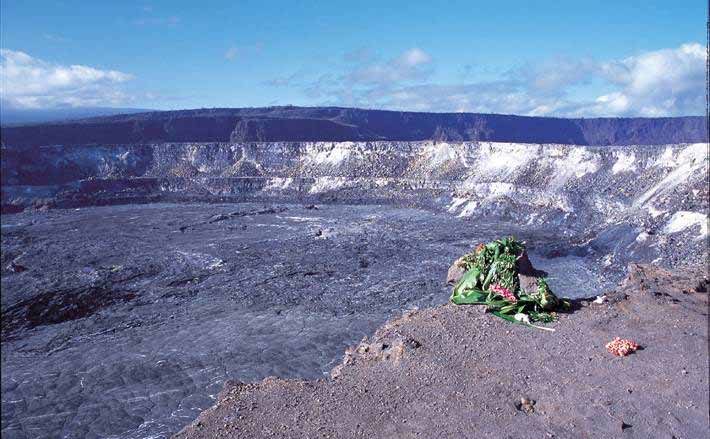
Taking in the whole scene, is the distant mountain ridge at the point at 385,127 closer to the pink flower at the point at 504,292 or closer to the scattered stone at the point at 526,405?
the pink flower at the point at 504,292

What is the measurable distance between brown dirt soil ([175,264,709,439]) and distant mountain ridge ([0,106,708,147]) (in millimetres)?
62208

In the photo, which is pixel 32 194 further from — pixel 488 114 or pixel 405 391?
pixel 488 114

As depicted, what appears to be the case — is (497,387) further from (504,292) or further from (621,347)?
(504,292)

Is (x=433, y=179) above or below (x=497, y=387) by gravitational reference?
above

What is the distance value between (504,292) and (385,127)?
8908cm

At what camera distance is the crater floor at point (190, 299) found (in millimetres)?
13008

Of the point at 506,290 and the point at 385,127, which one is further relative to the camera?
the point at 385,127

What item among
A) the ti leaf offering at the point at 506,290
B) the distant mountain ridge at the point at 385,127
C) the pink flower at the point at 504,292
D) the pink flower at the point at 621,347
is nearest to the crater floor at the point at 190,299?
the ti leaf offering at the point at 506,290

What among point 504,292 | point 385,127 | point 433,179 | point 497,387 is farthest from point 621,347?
point 385,127

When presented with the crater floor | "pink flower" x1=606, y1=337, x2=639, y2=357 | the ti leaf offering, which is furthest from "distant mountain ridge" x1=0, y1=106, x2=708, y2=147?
"pink flower" x1=606, y1=337, x2=639, y2=357

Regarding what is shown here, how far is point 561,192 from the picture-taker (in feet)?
124

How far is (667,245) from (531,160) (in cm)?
1958

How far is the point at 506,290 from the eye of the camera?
15.5m

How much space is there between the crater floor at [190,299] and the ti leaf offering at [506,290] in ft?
11.2
